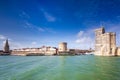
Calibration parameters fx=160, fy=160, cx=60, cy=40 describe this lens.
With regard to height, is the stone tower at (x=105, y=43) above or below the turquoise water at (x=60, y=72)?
above

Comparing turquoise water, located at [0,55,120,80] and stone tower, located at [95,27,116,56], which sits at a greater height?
stone tower, located at [95,27,116,56]

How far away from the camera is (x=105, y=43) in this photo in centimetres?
13088

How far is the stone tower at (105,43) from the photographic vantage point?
126m

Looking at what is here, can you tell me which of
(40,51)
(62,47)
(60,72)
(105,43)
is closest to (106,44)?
(105,43)

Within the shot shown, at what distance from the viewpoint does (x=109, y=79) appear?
18.2 metres

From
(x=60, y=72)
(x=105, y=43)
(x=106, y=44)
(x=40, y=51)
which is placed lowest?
(x=40, y=51)

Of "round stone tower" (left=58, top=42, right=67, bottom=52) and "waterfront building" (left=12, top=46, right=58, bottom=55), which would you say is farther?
"round stone tower" (left=58, top=42, right=67, bottom=52)

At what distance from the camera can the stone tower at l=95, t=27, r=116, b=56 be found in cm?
12581

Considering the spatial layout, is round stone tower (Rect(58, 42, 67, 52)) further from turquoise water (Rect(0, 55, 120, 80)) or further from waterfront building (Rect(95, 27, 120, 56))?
turquoise water (Rect(0, 55, 120, 80))

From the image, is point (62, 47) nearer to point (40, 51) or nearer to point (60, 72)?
point (40, 51)

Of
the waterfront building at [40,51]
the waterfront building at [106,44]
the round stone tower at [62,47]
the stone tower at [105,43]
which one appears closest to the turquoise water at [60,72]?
the waterfront building at [106,44]

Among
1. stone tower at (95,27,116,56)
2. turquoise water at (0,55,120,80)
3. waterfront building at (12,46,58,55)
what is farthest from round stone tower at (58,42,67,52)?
turquoise water at (0,55,120,80)

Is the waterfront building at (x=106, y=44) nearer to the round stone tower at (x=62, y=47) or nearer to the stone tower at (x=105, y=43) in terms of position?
the stone tower at (x=105, y=43)

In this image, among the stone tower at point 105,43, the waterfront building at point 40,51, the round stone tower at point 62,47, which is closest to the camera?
the stone tower at point 105,43
